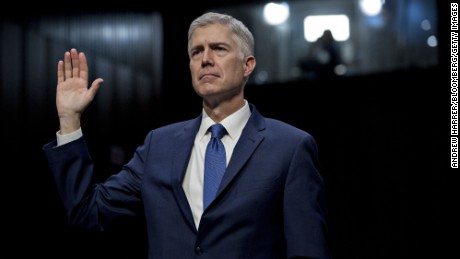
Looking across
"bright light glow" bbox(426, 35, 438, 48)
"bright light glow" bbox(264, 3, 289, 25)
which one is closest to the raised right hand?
"bright light glow" bbox(426, 35, 438, 48)

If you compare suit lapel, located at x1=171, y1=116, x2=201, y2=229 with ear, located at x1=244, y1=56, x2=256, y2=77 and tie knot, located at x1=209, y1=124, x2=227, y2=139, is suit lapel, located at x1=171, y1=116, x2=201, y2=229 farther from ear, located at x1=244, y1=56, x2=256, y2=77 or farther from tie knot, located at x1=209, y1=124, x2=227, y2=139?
ear, located at x1=244, y1=56, x2=256, y2=77

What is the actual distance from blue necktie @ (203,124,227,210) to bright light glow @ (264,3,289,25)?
18.8ft

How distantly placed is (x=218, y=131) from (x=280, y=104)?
519 cm

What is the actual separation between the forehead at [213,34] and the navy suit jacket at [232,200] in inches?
12.9

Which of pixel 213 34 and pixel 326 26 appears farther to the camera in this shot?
pixel 326 26

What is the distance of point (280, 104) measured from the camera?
23.6 ft

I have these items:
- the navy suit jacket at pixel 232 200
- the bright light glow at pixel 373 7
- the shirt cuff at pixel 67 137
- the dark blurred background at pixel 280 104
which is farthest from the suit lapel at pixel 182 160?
the bright light glow at pixel 373 7

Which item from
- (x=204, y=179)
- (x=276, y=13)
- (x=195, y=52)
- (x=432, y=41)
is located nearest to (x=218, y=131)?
(x=204, y=179)

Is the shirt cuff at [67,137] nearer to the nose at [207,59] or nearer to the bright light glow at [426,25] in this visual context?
the nose at [207,59]

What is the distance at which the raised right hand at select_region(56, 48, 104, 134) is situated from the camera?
1954mm

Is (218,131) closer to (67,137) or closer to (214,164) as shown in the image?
(214,164)

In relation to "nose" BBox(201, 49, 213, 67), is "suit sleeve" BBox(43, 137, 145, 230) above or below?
below

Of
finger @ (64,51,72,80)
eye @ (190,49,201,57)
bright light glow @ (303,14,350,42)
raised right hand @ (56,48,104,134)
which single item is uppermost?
bright light glow @ (303,14,350,42)

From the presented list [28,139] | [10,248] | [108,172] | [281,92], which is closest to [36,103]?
[28,139]
